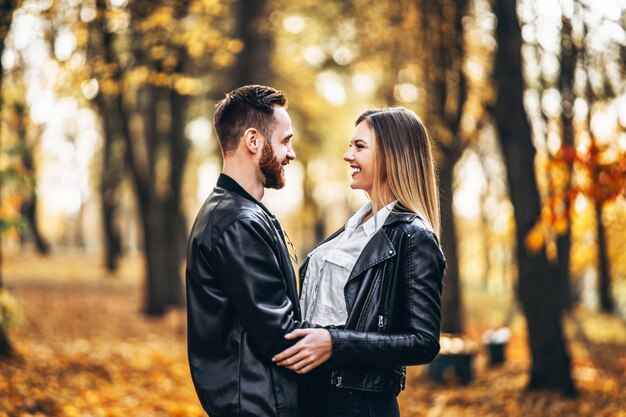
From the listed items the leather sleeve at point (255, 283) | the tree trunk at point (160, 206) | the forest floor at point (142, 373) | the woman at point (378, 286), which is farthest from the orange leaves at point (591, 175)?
the tree trunk at point (160, 206)

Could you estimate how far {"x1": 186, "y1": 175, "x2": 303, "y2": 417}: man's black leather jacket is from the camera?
278 cm

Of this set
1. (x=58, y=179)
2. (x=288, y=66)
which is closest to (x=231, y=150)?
(x=288, y=66)

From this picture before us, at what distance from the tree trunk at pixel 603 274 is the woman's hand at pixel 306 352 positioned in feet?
48.3

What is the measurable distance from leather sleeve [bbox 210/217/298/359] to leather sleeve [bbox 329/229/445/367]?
249 mm

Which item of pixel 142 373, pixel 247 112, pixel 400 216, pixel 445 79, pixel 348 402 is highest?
pixel 445 79

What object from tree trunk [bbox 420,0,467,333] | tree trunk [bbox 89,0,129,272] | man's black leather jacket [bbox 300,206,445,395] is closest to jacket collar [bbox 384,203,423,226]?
man's black leather jacket [bbox 300,206,445,395]

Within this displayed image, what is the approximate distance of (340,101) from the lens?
71.3 ft

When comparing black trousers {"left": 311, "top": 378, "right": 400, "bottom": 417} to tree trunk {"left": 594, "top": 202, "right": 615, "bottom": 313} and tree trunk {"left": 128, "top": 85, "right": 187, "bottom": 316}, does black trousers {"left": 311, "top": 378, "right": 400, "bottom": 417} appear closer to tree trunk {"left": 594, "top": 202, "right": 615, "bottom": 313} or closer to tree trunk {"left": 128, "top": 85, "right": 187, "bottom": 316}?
tree trunk {"left": 128, "top": 85, "right": 187, "bottom": 316}

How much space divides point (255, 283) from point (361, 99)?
1948cm

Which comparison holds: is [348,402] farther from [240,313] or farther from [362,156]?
[362,156]

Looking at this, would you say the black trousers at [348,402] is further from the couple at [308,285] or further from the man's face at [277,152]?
the man's face at [277,152]

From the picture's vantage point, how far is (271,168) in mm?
3105

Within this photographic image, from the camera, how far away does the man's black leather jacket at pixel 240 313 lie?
2.78 m

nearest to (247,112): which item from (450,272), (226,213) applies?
(226,213)
